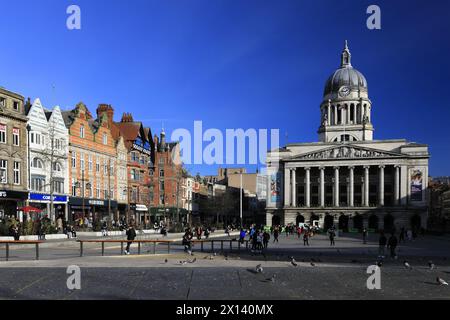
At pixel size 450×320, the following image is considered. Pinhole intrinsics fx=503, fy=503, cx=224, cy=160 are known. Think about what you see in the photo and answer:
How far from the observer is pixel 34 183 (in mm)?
53781

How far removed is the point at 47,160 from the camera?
5484 centimetres

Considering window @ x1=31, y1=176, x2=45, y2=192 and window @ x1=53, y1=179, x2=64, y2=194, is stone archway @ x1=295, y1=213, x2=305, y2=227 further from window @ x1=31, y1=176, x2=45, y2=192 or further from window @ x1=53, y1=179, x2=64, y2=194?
window @ x1=31, y1=176, x2=45, y2=192

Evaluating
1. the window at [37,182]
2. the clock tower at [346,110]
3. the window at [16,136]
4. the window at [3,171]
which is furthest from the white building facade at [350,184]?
the window at [3,171]

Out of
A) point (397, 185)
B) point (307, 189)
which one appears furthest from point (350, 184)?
point (397, 185)

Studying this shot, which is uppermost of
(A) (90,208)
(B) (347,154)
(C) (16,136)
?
(B) (347,154)

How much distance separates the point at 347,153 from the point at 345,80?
109ft

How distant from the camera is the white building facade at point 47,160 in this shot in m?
53.6

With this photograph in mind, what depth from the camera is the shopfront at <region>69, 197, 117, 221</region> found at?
2398 inches

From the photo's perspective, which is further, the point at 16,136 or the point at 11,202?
the point at 16,136

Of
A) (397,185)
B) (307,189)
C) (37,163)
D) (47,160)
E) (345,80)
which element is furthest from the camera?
(345,80)

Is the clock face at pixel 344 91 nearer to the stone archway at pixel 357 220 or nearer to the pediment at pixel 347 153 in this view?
the pediment at pixel 347 153

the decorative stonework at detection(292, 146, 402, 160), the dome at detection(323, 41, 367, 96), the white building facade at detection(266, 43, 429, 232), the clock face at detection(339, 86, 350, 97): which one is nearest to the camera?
the white building facade at detection(266, 43, 429, 232)

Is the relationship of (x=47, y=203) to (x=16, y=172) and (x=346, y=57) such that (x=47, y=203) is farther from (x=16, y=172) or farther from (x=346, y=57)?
(x=346, y=57)

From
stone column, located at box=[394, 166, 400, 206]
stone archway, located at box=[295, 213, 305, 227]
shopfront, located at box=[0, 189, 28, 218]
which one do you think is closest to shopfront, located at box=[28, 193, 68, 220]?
shopfront, located at box=[0, 189, 28, 218]
